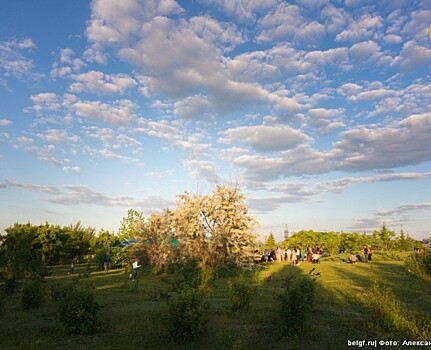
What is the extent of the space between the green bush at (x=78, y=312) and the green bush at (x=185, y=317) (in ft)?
8.69

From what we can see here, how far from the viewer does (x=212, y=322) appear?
11.3 meters

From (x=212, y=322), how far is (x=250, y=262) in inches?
684

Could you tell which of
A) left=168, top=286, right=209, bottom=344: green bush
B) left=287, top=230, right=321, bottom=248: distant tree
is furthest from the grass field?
left=287, top=230, right=321, bottom=248: distant tree

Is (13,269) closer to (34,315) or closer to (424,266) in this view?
(34,315)

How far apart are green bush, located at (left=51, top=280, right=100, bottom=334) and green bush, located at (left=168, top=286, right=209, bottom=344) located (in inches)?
104

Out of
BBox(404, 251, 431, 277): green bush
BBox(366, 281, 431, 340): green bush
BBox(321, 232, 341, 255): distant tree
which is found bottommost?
BBox(366, 281, 431, 340): green bush

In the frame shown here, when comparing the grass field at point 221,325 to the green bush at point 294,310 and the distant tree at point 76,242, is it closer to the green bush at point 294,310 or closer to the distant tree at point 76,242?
the green bush at point 294,310

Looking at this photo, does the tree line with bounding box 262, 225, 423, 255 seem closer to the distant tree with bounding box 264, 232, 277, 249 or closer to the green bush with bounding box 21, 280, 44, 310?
the distant tree with bounding box 264, 232, 277, 249

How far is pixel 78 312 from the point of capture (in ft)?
33.2

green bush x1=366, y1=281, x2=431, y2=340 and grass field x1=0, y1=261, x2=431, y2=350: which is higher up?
green bush x1=366, y1=281, x2=431, y2=340

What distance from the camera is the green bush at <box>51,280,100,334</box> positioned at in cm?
1017

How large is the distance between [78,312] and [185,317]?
3.37 metres

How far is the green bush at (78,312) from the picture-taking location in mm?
10172

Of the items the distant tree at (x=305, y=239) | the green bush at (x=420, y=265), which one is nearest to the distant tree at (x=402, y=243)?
the distant tree at (x=305, y=239)
